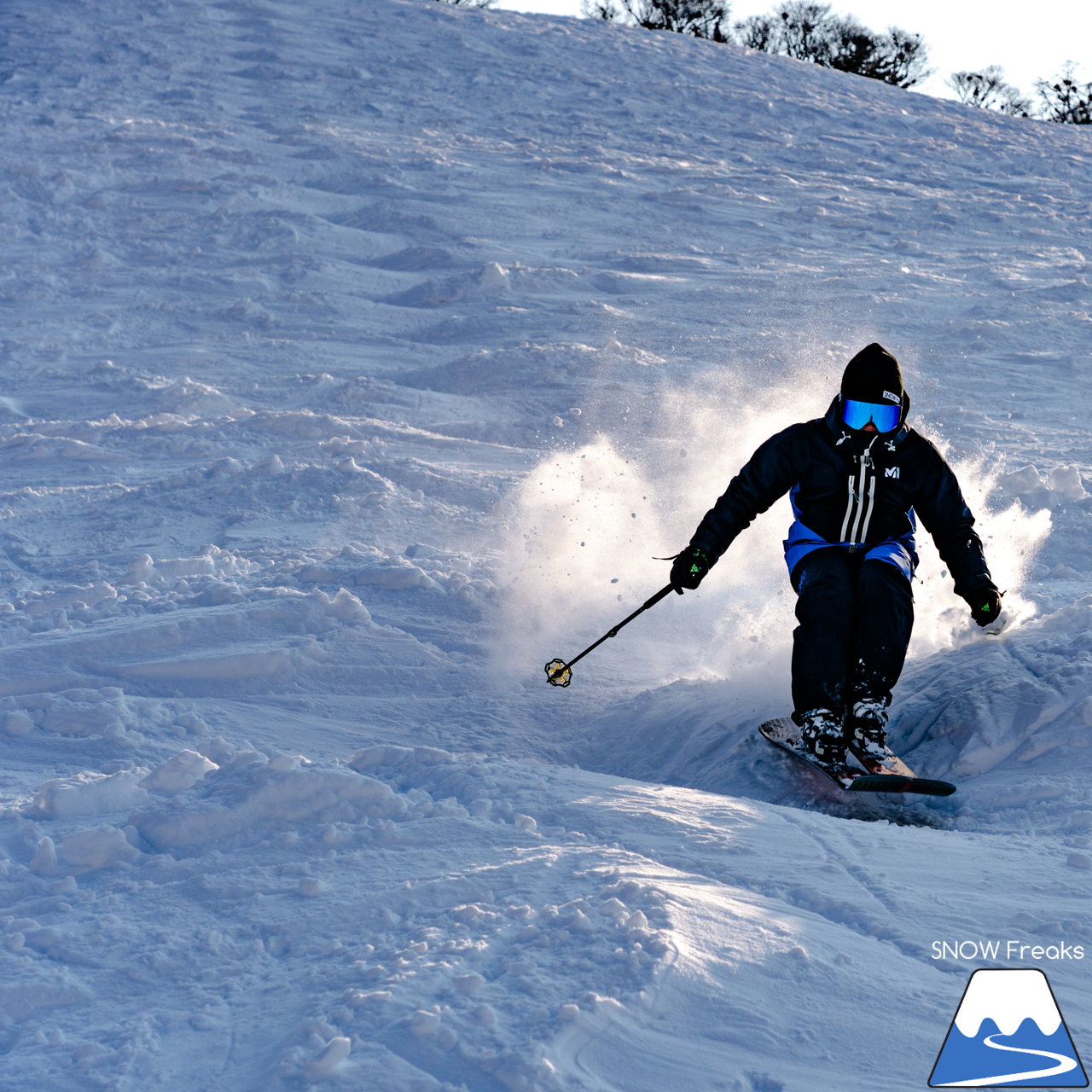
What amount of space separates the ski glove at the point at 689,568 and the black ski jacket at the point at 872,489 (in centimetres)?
39

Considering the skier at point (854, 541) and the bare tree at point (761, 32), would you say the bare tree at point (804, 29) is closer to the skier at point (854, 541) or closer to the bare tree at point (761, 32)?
the bare tree at point (761, 32)

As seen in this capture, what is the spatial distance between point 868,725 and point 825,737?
0.52 feet

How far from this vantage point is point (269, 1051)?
2.38 meters

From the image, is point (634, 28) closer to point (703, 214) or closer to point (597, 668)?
point (703, 214)

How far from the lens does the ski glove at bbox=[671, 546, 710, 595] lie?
4.60 meters

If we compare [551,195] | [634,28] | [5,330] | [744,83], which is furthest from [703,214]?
[634,28]

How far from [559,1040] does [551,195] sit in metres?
13.8

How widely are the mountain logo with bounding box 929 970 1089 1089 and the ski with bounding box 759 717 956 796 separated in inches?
47.2

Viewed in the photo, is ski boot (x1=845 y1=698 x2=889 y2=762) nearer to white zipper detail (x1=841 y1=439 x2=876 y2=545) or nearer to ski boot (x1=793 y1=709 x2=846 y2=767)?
ski boot (x1=793 y1=709 x2=846 y2=767)

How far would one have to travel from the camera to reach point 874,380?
4.41 meters

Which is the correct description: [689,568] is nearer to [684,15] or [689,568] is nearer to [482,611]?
[482,611]

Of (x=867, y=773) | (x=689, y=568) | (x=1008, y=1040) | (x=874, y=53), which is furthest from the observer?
(x=874, y=53)

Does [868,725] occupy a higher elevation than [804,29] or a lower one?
lower

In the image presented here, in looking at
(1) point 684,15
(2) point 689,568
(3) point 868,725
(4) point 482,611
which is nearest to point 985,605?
(3) point 868,725
